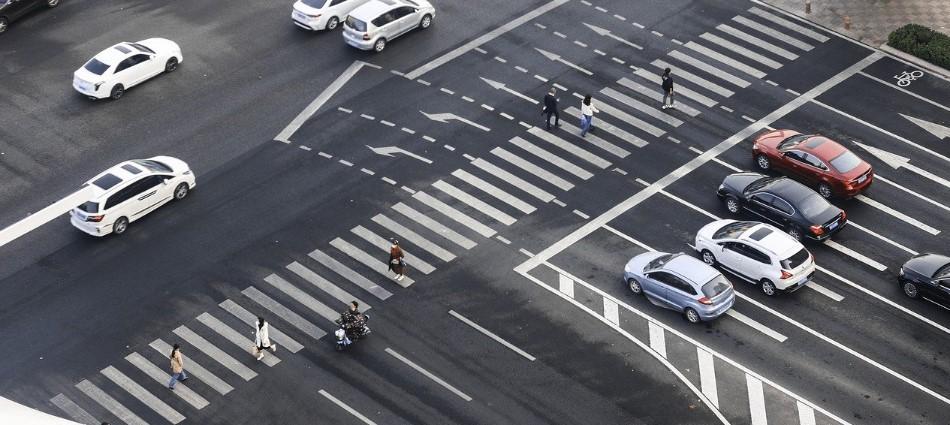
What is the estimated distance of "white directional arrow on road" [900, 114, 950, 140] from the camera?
191 ft

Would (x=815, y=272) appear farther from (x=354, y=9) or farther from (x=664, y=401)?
(x=354, y=9)

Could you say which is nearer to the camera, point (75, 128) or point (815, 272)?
point (815, 272)

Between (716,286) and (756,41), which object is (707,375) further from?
(756,41)

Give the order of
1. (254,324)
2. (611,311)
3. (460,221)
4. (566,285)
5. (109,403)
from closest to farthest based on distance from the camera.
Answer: (109,403), (254,324), (611,311), (566,285), (460,221)

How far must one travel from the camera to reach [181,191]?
55.0 m

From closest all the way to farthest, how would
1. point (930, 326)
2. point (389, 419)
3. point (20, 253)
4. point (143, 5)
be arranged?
1. point (389, 419)
2. point (930, 326)
3. point (20, 253)
4. point (143, 5)

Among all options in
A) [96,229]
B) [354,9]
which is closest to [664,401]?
[96,229]

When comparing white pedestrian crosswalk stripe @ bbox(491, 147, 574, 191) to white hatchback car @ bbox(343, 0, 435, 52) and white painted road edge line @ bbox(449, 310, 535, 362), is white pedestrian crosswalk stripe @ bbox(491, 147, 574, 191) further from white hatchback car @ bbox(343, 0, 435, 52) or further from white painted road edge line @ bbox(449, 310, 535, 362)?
white hatchback car @ bbox(343, 0, 435, 52)

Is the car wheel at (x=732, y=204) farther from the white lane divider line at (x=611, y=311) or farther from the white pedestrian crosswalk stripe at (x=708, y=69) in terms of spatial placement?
the white pedestrian crosswalk stripe at (x=708, y=69)

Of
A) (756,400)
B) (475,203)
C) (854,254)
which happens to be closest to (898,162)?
(854,254)

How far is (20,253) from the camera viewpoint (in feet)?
172

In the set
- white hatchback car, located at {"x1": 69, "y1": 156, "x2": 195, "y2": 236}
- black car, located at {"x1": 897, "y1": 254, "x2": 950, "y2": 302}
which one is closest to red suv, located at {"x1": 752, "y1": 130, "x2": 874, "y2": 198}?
black car, located at {"x1": 897, "y1": 254, "x2": 950, "y2": 302}

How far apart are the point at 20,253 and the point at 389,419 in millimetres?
16678

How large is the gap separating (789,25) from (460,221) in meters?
21.1
